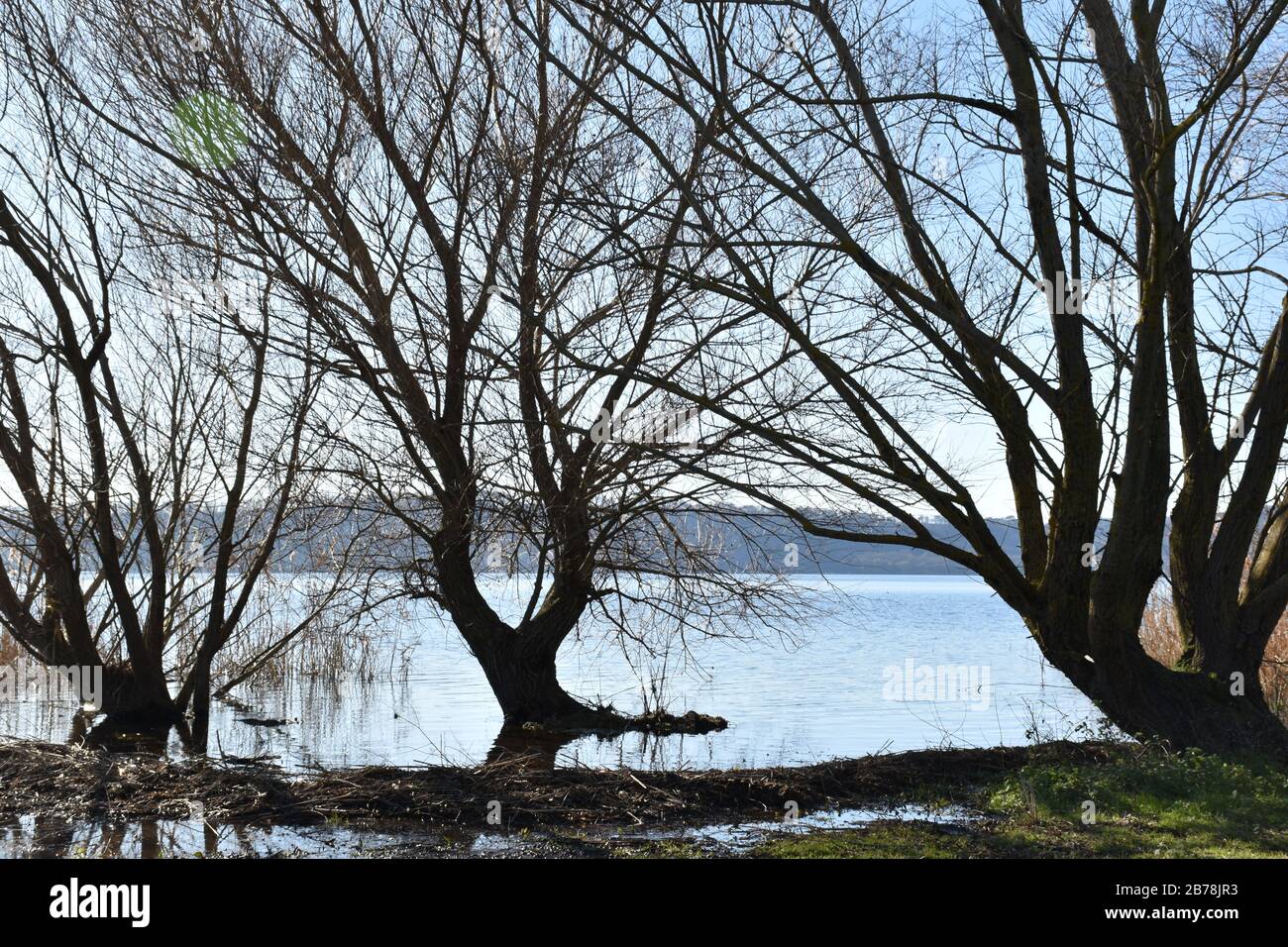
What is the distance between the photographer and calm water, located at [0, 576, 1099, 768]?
11.4 metres

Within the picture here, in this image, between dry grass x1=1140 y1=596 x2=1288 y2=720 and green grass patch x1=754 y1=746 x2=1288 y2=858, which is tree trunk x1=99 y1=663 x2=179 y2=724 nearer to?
green grass patch x1=754 y1=746 x2=1288 y2=858

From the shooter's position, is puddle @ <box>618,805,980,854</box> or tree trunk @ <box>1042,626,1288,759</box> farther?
tree trunk @ <box>1042,626,1288,759</box>

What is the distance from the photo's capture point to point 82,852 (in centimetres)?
620

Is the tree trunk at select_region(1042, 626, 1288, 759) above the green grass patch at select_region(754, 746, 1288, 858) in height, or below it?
above

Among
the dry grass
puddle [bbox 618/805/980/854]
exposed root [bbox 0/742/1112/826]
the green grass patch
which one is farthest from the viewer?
the dry grass

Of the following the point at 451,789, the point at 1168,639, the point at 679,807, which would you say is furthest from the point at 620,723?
the point at 1168,639

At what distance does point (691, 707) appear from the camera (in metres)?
14.8

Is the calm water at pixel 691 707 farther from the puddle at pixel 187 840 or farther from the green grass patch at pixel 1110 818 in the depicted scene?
the green grass patch at pixel 1110 818

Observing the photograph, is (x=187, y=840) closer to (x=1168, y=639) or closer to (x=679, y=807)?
(x=679, y=807)

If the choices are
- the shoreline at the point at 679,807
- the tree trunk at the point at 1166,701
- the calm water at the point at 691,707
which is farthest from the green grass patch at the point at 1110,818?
the calm water at the point at 691,707

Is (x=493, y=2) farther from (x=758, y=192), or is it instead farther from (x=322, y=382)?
(x=322, y=382)

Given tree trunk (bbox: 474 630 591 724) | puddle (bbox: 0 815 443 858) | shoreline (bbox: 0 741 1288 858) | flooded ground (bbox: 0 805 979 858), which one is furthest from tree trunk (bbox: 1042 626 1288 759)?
tree trunk (bbox: 474 630 591 724)

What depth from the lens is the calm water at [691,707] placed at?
11.4 meters
